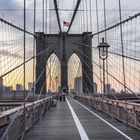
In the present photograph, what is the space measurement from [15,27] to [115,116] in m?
15.2

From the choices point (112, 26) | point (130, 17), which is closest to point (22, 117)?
point (130, 17)

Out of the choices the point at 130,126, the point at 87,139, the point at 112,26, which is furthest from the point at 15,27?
the point at 87,139

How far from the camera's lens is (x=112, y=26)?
107 ft

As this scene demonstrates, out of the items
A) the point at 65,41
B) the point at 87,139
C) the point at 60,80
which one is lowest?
the point at 87,139

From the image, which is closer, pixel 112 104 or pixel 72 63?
pixel 112 104

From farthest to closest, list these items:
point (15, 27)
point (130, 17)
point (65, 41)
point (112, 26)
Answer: point (65, 41)
point (112, 26)
point (15, 27)
point (130, 17)

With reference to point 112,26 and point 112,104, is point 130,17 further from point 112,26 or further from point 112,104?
point 112,104

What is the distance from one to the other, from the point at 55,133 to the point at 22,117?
1.62 m

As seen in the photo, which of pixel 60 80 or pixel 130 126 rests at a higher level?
pixel 60 80

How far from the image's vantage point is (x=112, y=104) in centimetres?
1769

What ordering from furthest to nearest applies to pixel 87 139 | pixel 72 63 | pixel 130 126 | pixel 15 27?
pixel 72 63 → pixel 15 27 → pixel 130 126 → pixel 87 139

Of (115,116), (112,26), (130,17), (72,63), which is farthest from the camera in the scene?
(72,63)

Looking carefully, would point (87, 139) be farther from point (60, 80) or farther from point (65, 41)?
point (60, 80)

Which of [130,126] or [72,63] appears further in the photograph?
[72,63]
